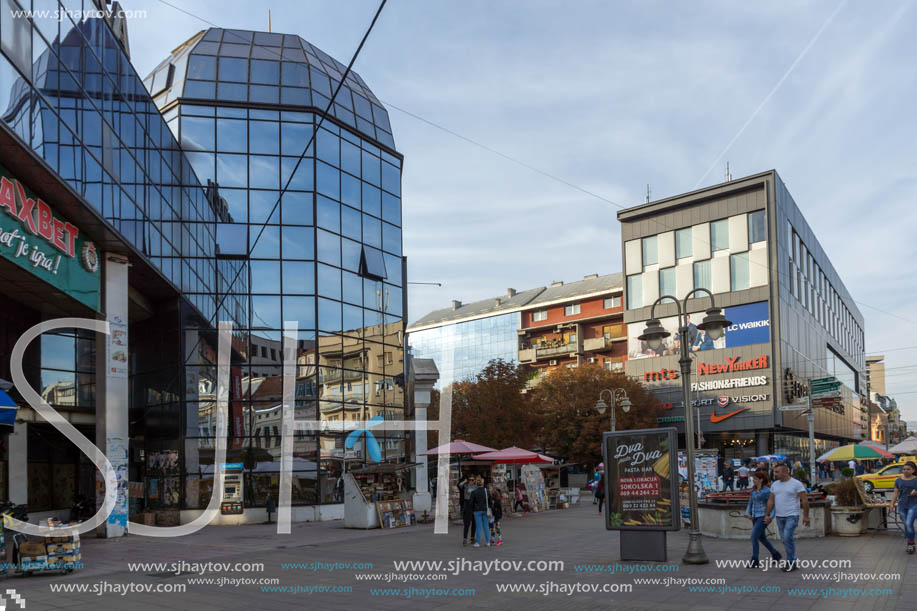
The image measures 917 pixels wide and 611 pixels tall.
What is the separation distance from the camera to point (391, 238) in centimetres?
3553

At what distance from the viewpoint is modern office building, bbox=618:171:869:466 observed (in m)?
65.6

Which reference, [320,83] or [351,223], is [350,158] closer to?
[351,223]

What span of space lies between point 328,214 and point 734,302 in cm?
4513

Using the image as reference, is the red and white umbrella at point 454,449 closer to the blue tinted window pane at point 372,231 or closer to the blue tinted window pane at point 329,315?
the blue tinted window pane at point 329,315

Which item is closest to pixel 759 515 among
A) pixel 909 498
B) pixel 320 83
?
pixel 909 498

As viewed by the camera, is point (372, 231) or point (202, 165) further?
point (372, 231)

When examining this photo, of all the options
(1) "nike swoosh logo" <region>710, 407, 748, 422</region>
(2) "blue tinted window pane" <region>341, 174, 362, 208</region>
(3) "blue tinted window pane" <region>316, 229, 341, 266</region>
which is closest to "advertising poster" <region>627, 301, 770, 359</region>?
(1) "nike swoosh logo" <region>710, 407, 748, 422</region>

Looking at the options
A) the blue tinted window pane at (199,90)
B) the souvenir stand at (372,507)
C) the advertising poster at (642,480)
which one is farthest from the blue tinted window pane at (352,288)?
the advertising poster at (642,480)

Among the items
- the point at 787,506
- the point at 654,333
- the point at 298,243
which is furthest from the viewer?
the point at 298,243

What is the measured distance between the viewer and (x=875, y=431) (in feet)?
517

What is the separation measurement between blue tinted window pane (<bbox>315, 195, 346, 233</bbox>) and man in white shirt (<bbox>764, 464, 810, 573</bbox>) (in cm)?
2258

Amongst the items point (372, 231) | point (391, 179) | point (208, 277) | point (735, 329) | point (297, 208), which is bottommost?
point (735, 329)

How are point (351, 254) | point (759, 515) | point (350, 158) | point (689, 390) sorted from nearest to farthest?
point (759, 515), point (689, 390), point (351, 254), point (350, 158)

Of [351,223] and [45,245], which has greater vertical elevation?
[351,223]
